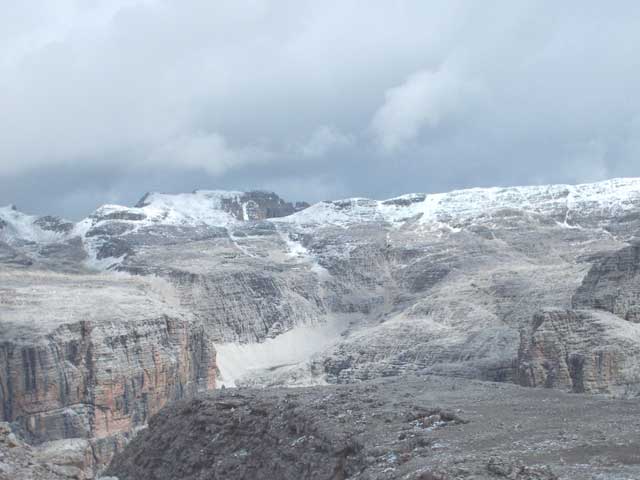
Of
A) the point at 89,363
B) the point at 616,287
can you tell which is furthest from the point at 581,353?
the point at 89,363

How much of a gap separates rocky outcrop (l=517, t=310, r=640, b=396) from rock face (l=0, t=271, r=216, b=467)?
5013cm

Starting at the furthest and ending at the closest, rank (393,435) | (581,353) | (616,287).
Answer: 1. (616,287)
2. (581,353)
3. (393,435)

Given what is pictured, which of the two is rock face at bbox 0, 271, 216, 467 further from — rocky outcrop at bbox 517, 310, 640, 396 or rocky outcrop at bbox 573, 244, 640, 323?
rocky outcrop at bbox 573, 244, 640, 323

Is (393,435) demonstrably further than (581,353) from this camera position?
No

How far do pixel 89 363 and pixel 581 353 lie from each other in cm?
6646

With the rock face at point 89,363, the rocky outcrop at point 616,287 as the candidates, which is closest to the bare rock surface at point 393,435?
the rocky outcrop at point 616,287

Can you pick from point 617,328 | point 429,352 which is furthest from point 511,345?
point 617,328

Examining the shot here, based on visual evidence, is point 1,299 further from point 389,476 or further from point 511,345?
point 389,476

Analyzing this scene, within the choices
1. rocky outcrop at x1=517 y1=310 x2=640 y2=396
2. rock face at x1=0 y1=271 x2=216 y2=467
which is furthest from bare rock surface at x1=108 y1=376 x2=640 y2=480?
rock face at x1=0 y1=271 x2=216 y2=467

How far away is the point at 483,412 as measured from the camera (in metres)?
40.6

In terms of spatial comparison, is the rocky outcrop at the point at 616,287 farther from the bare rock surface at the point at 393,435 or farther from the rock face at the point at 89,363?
the bare rock surface at the point at 393,435

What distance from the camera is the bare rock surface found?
102 feet

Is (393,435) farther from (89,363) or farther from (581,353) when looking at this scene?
(89,363)

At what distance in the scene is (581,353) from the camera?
101 meters
